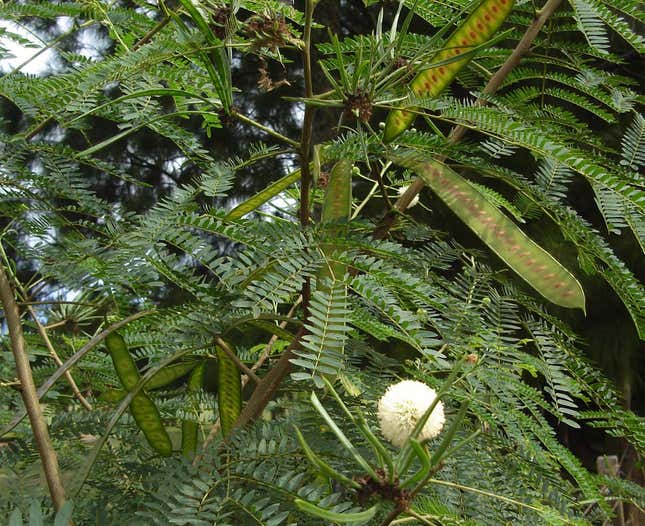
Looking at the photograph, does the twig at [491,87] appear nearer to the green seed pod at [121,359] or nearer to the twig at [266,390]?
the twig at [266,390]

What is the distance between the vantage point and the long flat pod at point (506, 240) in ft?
1.43

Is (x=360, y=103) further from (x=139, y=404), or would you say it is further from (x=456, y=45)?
(x=139, y=404)

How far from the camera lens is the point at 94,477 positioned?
0.63 m

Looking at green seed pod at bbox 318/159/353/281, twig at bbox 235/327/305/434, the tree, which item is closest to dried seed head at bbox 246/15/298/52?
the tree

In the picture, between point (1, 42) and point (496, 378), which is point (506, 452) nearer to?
point (496, 378)

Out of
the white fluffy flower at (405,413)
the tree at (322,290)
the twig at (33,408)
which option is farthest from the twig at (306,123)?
the twig at (33,408)

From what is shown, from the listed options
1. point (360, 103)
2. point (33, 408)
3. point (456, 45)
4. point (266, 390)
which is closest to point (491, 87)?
point (456, 45)

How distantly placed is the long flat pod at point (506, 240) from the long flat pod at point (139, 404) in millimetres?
297

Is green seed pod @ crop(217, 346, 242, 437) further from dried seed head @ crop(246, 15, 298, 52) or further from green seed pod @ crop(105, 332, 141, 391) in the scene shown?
dried seed head @ crop(246, 15, 298, 52)

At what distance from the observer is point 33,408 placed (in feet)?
1.85

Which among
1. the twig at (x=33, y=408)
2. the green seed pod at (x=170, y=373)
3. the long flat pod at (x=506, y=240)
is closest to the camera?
the long flat pod at (x=506, y=240)

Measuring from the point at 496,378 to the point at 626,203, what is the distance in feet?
0.56

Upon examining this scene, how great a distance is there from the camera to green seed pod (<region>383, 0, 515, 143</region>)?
1.73 feet

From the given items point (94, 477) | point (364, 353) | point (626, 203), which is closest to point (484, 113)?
point (626, 203)
